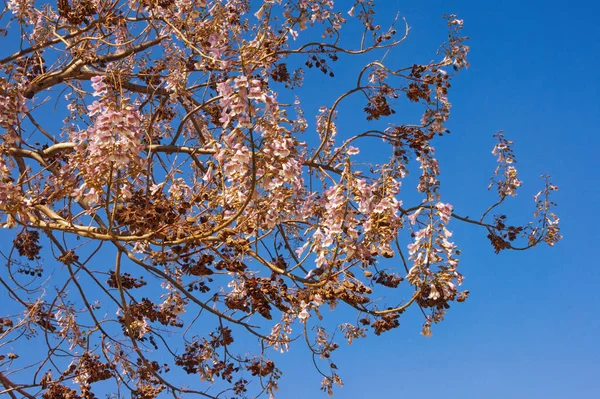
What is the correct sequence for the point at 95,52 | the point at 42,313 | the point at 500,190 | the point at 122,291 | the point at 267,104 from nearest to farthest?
the point at 267,104
the point at 122,291
the point at 42,313
the point at 95,52
the point at 500,190

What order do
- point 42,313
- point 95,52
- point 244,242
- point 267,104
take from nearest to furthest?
point 267,104 → point 244,242 → point 42,313 → point 95,52

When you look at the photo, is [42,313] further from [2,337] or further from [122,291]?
[122,291]

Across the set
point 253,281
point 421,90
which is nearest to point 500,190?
point 421,90

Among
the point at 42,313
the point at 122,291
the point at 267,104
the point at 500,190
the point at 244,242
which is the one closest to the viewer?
the point at 267,104

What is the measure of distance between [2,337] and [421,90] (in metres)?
4.26

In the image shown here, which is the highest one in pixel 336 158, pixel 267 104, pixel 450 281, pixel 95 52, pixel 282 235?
pixel 95 52

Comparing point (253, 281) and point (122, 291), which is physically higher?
point (122, 291)

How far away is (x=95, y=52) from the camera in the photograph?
6695 mm

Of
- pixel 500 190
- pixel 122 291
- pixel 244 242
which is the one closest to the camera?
pixel 244 242

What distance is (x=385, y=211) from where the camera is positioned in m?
4.28

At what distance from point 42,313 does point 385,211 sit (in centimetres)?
346

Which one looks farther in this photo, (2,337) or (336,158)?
(336,158)

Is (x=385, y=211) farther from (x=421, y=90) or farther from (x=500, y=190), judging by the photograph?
(x=500, y=190)

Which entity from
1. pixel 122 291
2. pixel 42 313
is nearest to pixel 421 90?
pixel 122 291
